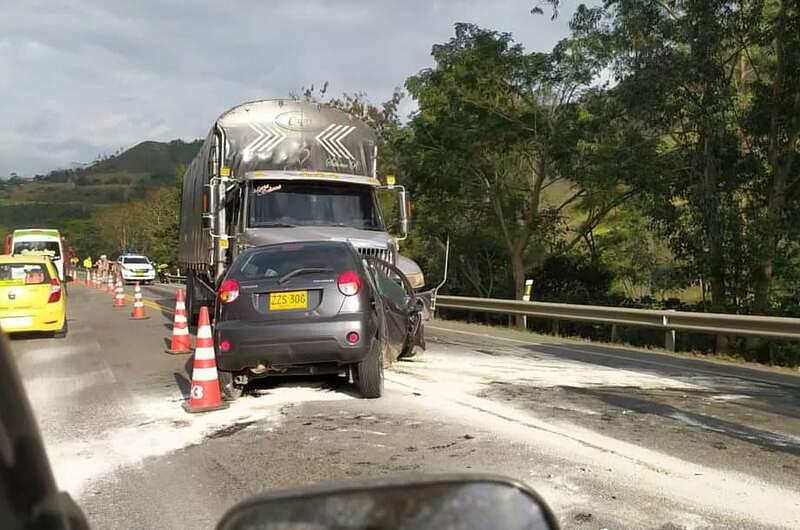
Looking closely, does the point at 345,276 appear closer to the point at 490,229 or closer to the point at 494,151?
the point at 494,151

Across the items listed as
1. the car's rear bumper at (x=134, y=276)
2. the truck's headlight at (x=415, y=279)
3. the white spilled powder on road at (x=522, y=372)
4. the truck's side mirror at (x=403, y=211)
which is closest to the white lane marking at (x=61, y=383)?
the white spilled powder on road at (x=522, y=372)

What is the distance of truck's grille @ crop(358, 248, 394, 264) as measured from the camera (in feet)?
35.8

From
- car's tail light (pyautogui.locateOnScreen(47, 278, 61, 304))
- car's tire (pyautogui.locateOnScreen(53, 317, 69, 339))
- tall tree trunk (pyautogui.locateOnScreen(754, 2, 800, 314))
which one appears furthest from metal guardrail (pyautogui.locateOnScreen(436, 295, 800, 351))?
car's tail light (pyautogui.locateOnScreen(47, 278, 61, 304))

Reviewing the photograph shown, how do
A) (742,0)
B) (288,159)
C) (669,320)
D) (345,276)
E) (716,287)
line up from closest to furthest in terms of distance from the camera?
(345,276), (288,159), (669,320), (742,0), (716,287)

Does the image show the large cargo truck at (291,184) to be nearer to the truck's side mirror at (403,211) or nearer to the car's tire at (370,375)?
the truck's side mirror at (403,211)

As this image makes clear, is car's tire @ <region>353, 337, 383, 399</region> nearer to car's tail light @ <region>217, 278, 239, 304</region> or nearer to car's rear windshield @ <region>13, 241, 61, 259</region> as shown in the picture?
car's tail light @ <region>217, 278, 239, 304</region>

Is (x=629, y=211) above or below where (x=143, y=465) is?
above

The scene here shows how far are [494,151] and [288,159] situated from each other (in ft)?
40.7

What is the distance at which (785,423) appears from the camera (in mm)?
6680

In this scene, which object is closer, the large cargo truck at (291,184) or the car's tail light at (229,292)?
the car's tail light at (229,292)

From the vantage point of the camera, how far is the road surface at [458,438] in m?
4.48

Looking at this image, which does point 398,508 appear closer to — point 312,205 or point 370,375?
point 370,375

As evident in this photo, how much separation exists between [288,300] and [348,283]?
615mm

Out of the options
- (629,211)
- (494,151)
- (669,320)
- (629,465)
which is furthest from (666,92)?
(629,465)
